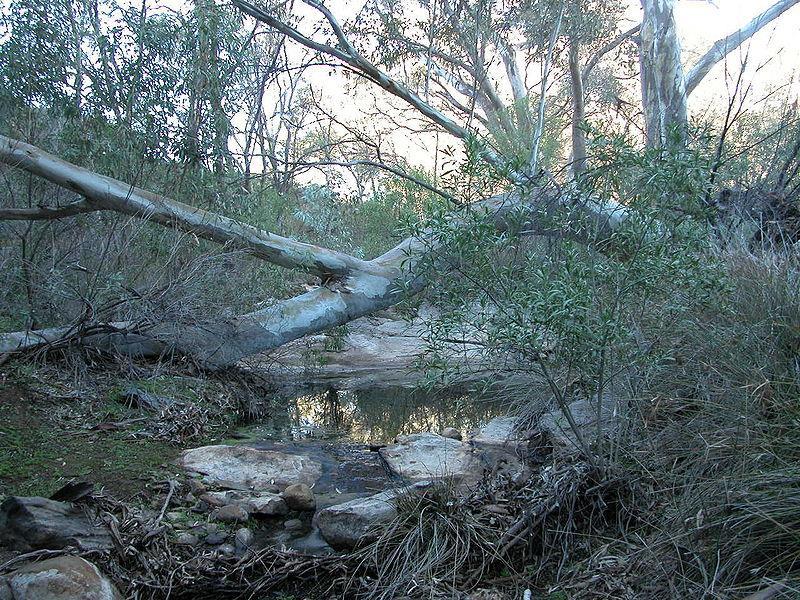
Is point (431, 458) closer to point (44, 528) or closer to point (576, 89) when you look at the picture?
point (44, 528)

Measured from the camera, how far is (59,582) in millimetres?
2490

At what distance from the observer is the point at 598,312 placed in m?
2.94

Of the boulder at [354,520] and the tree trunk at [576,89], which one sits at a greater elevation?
the tree trunk at [576,89]

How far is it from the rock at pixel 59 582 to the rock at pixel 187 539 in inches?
27.1

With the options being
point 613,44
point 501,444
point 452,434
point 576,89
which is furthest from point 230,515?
point 613,44

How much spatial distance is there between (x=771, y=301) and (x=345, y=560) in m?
2.26

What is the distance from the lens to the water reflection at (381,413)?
622 cm

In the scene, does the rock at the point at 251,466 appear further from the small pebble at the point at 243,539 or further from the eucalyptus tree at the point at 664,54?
the eucalyptus tree at the point at 664,54

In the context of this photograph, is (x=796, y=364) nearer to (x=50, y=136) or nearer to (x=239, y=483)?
(x=239, y=483)

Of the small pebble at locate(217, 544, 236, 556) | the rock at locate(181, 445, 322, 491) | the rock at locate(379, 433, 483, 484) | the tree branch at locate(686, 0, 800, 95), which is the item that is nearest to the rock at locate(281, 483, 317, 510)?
the rock at locate(181, 445, 322, 491)

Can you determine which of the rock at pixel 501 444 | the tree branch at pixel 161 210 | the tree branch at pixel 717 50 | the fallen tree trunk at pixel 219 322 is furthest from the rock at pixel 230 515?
the tree branch at pixel 717 50

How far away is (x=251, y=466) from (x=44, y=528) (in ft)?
6.02

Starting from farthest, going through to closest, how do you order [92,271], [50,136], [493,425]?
[50,136]
[92,271]
[493,425]

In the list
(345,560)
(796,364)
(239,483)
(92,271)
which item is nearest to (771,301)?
(796,364)
